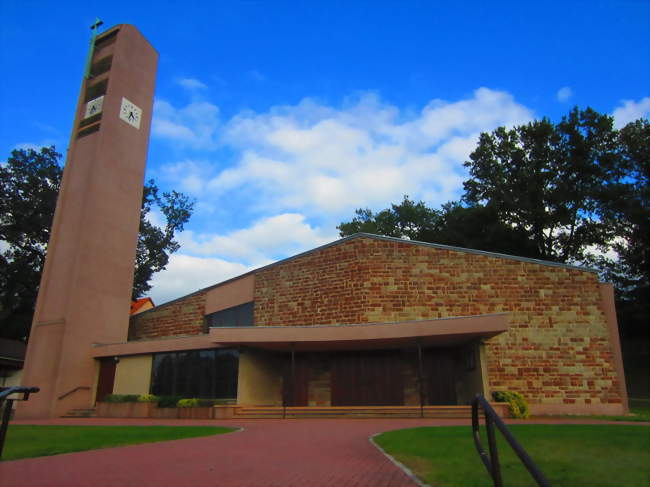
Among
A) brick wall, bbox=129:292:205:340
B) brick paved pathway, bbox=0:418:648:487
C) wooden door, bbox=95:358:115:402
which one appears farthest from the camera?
brick wall, bbox=129:292:205:340

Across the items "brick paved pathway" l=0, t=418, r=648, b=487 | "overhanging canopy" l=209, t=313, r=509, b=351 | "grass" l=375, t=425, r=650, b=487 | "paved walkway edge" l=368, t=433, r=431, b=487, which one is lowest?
"brick paved pathway" l=0, t=418, r=648, b=487

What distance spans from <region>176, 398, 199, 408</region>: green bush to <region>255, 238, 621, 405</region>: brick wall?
5128 mm

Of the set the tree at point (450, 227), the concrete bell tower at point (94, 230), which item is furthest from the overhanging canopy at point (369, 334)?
the tree at point (450, 227)

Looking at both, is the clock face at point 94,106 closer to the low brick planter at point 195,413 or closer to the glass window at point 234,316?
the glass window at point 234,316

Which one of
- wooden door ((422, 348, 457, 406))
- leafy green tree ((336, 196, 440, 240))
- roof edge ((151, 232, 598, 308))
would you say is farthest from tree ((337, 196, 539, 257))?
wooden door ((422, 348, 457, 406))

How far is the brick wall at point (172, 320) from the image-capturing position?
74.9 ft

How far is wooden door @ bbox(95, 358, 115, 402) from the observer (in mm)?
19516

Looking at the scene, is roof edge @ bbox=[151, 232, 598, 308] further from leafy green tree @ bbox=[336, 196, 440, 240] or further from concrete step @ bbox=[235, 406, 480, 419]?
leafy green tree @ bbox=[336, 196, 440, 240]

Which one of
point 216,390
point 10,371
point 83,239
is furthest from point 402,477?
point 10,371

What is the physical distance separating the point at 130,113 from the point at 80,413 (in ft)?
43.2

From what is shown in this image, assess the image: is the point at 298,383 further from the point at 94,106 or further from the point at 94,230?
the point at 94,106

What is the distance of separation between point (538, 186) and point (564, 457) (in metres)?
30.9

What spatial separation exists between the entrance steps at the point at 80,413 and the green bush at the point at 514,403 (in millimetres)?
14350

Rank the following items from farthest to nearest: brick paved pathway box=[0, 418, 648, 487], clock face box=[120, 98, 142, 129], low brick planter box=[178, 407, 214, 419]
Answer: clock face box=[120, 98, 142, 129] → low brick planter box=[178, 407, 214, 419] → brick paved pathway box=[0, 418, 648, 487]
